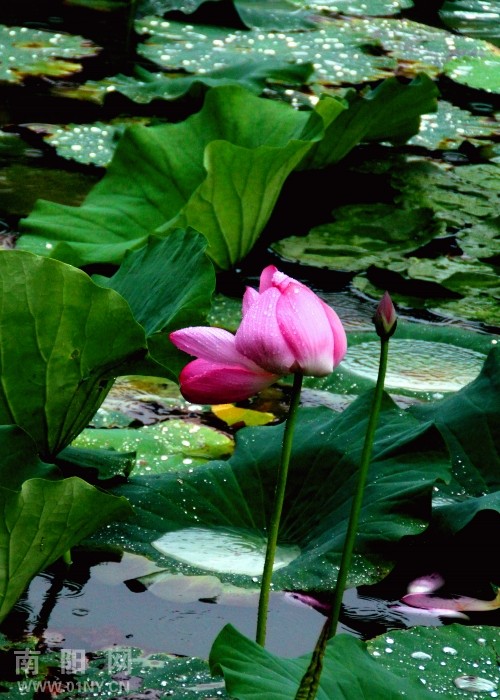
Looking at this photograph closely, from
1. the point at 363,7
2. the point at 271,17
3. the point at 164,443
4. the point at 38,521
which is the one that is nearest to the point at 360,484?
the point at 38,521

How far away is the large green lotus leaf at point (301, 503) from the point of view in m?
1.26

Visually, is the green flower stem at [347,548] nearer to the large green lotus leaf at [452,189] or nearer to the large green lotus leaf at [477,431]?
the large green lotus leaf at [477,431]

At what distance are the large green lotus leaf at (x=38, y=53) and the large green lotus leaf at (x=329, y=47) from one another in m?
0.25

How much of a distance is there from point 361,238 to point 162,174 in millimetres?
511

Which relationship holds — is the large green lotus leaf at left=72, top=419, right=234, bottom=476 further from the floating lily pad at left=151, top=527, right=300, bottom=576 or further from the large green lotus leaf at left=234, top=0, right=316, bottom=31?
the large green lotus leaf at left=234, top=0, right=316, bottom=31

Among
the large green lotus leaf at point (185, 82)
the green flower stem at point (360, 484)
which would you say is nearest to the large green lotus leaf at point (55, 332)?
the green flower stem at point (360, 484)

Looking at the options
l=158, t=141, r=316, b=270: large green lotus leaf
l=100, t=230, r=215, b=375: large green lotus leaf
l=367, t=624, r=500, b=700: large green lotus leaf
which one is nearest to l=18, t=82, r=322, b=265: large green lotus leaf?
l=158, t=141, r=316, b=270: large green lotus leaf

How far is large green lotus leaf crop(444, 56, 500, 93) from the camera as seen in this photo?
3.94m

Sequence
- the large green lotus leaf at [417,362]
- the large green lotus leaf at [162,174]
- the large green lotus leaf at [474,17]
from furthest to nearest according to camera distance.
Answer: the large green lotus leaf at [474,17], the large green lotus leaf at [162,174], the large green lotus leaf at [417,362]

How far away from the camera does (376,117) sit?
2908 millimetres

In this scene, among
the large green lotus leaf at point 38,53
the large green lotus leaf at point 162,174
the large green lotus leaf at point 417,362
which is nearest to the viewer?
the large green lotus leaf at point 417,362

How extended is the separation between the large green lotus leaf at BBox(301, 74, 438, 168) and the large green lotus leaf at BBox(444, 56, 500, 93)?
956 mm

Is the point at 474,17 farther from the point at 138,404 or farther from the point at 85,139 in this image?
the point at 138,404

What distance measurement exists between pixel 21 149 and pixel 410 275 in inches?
50.2
